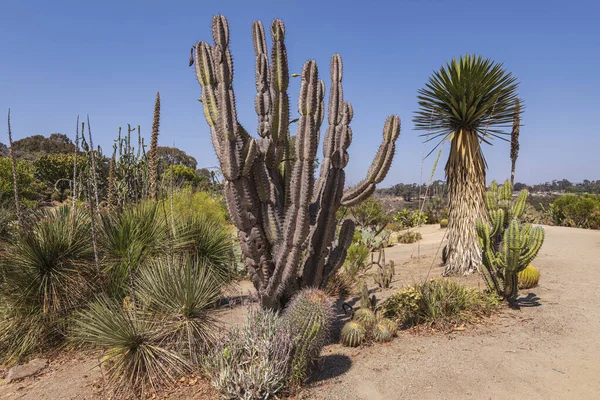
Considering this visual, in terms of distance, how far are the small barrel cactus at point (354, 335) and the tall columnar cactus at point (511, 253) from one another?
2813mm

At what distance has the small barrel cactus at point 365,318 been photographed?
5.34 m

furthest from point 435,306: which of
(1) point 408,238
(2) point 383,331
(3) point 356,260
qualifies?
(1) point 408,238

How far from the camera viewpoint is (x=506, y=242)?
6.31 meters

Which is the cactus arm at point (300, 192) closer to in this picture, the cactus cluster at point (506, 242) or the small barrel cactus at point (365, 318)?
the small barrel cactus at point (365, 318)

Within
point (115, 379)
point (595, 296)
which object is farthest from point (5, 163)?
point (595, 296)

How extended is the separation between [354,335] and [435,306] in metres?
A: 1.51

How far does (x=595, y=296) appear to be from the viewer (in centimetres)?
732

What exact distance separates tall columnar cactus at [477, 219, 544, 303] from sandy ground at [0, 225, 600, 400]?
472 mm

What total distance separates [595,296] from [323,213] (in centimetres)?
545

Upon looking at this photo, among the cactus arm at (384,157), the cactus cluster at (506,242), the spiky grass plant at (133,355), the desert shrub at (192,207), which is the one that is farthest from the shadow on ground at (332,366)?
the desert shrub at (192,207)

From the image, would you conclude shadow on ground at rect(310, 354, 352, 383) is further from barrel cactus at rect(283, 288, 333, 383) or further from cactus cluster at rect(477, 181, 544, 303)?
cactus cluster at rect(477, 181, 544, 303)

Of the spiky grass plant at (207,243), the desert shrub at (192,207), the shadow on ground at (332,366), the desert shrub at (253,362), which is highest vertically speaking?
the desert shrub at (192,207)

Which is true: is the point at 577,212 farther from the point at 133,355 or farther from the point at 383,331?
the point at 133,355

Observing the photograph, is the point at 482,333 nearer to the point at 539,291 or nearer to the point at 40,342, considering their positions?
the point at 539,291
